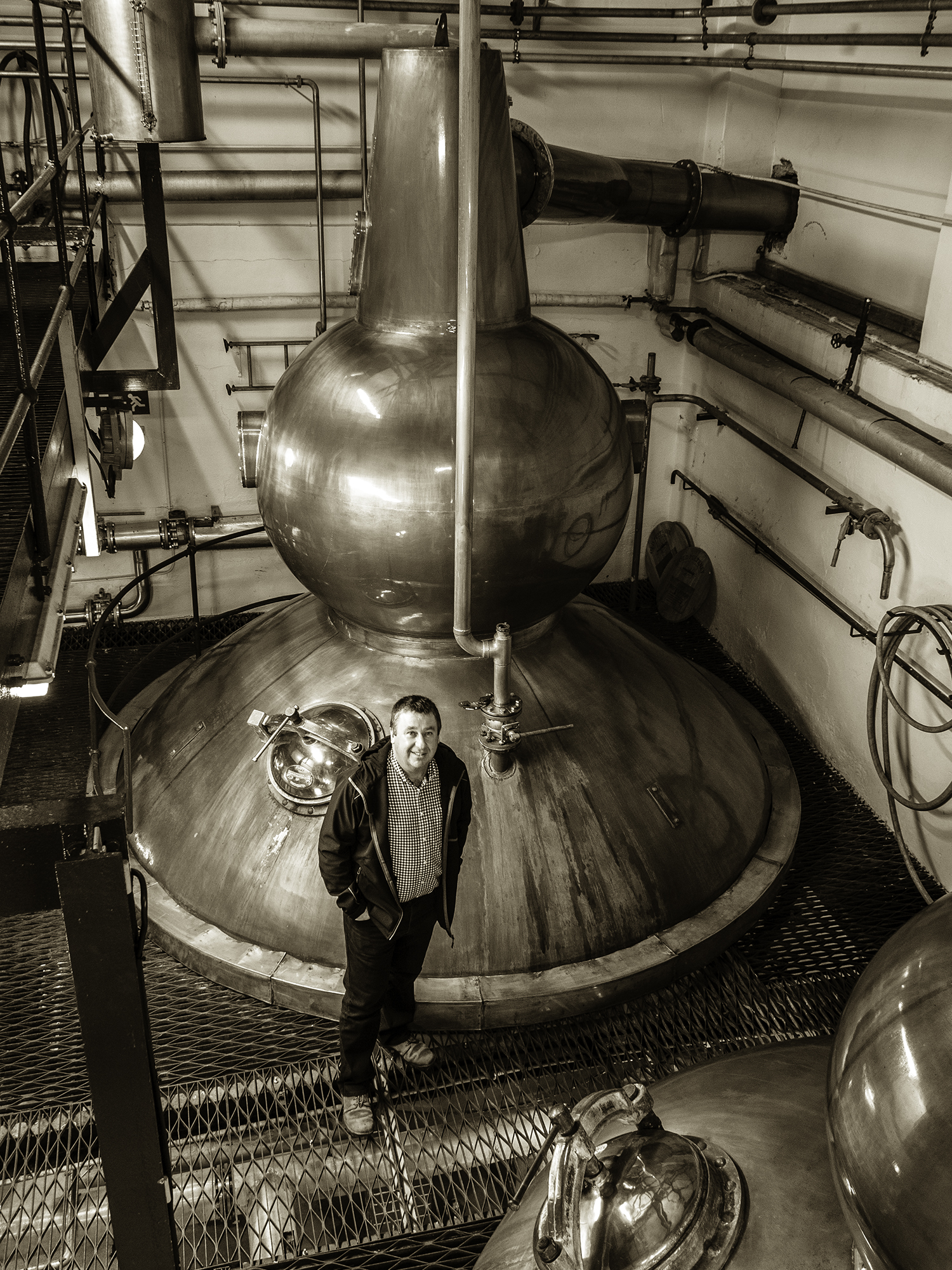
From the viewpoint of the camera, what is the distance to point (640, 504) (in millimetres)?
7898

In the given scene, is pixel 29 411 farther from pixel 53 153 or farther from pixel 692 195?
pixel 692 195

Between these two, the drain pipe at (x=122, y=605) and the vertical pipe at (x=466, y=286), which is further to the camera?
the drain pipe at (x=122, y=605)

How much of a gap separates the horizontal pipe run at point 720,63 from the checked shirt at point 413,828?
4.39 meters

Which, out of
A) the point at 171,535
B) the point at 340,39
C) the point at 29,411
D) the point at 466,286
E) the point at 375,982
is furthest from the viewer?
the point at 171,535

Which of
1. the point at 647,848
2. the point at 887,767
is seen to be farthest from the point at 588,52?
the point at 647,848

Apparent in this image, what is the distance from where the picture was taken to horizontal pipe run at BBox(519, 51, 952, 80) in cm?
581

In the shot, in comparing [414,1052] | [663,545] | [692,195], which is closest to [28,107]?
[692,195]

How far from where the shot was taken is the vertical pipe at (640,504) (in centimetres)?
773

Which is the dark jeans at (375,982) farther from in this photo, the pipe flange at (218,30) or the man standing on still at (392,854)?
the pipe flange at (218,30)

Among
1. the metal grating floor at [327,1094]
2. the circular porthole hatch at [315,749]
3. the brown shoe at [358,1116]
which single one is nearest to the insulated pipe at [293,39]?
the circular porthole hatch at [315,749]

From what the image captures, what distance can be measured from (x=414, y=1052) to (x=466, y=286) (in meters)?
2.77

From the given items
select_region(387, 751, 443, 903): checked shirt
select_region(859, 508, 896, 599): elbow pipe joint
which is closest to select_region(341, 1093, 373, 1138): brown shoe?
select_region(387, 751, 443, 903): checked shirt

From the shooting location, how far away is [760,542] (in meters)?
7.10

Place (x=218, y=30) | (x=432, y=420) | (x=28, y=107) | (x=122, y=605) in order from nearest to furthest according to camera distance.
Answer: (x=432, y=420) < (x=218, y=30) < (x=28, y=107) < (x=122, y=605)
